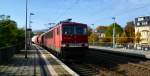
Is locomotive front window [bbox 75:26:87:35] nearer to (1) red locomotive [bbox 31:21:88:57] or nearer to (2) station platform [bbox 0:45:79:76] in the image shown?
(1) red locomotive [bbox 31:21:88:57]

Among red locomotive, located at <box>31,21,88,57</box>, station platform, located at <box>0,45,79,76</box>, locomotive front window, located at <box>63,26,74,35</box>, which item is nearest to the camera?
station platform, located at <box>0,45,79,76</box>

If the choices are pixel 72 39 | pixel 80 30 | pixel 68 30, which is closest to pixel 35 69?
pixel 72 39

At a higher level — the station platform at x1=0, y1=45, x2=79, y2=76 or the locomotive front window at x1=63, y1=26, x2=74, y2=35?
the locomotive front window at x1=63, y1=26, x2=74, y2=35

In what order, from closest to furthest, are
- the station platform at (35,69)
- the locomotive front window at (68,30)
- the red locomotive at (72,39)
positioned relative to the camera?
the station platform at (35,69)
the red locomotive at (72,39)
the locomotive front window at (68,30)

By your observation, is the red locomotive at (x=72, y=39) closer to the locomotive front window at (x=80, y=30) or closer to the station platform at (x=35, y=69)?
the locomotive front window at (x=80, y=30)

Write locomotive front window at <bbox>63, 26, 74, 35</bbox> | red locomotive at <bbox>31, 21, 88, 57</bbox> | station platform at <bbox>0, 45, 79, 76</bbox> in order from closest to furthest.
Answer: station platform at <bbox>0, 45, 79, 76</bbox>, red locomotive at <bbox>31, 21, 88, 57</bbox>, locomotive front window at <bbox>63, 26, 74, 35</bbox>

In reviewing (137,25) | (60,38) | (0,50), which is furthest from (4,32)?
(137,25)

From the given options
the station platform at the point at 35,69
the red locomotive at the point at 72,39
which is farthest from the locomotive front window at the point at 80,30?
the station platform at the point at 35,69

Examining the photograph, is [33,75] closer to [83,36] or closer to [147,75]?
[147,75]

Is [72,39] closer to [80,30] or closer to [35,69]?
[80,30]

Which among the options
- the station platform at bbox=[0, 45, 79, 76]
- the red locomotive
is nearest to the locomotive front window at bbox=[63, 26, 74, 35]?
the red locomotive

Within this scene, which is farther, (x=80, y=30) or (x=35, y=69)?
(x=80, y=30)

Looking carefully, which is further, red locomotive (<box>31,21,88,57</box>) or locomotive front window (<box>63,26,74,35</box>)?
locomotive front window (<box>63,26,74,35</box>)

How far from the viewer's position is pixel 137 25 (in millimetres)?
139750
